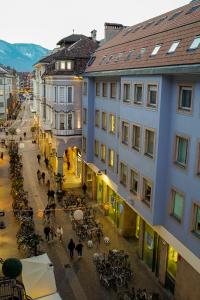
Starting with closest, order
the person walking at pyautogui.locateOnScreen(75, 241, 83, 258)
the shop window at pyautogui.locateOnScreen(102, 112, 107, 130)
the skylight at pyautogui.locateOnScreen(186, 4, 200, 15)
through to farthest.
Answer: the skylight at pyautogui.locateOnScreen(186, 4, 200, 15) < the person walking at pyautogui.locateOnScreen(75, 241, 83, 258) < the shop window at pyautogui.locateOnScreen(102, 112, 107, 130)

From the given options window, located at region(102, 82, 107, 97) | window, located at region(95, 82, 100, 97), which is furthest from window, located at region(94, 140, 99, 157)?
window, located at region(102, 82, 107, 97)

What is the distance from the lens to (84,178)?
43.9m

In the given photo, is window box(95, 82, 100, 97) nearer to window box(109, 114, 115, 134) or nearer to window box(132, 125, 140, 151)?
window box(109, 114, 115, 134)

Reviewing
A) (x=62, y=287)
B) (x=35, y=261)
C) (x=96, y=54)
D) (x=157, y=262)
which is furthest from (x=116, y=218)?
(x=96, y=54)

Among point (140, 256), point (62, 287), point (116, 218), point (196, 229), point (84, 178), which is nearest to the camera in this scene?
point (196, 229)

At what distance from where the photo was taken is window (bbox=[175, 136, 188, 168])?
19391 millimetres

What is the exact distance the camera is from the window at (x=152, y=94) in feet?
71.2

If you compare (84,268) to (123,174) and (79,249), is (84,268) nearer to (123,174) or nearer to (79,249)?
(79,249)

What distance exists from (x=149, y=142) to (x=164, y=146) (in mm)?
1955

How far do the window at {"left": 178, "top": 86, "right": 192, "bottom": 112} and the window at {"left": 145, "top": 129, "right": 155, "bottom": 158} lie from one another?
3.08m

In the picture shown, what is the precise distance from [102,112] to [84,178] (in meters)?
11.3

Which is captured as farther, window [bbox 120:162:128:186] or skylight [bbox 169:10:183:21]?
window [bbox 120:162:128:186]

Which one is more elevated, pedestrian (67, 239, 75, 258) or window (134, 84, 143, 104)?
window (134, 84, 143, 104)

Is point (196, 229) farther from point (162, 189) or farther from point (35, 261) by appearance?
point (35, 261)
